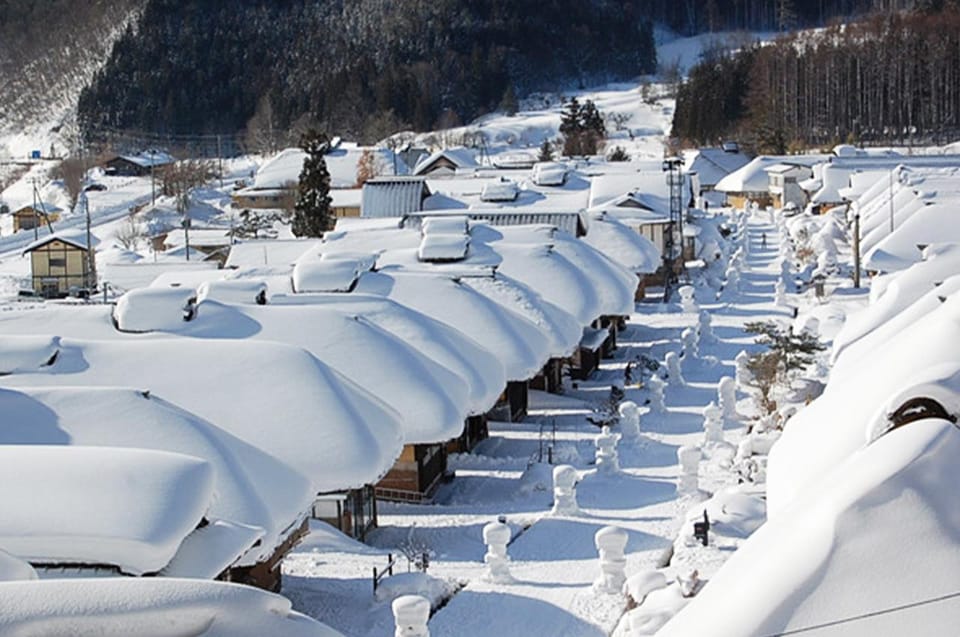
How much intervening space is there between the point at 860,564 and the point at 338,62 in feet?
389

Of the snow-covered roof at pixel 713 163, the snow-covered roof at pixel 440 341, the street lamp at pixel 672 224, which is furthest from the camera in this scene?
the snow-covered roof at pixel 713 163

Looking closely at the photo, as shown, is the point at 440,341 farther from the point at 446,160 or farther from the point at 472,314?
the point at 446,160

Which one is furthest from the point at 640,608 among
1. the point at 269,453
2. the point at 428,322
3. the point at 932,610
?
the point at 428,322

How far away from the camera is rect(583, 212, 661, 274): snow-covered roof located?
3241cm

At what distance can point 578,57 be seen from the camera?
131m

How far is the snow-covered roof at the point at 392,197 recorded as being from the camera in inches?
1604

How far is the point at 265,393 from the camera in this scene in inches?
551

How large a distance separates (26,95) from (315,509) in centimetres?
12454

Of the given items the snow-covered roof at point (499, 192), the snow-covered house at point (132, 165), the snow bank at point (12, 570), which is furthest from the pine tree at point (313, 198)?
the snow-covered house at point (132, 165)

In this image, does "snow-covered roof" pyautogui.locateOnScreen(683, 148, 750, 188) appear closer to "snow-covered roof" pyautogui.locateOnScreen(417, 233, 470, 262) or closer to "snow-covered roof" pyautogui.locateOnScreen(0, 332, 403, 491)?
"snow-covered roof" pyautogui.locateOnScreen(417, 233, 470, 262)

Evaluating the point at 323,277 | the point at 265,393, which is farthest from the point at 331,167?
the point at 265,393

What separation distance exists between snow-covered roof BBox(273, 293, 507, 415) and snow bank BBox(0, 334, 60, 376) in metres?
4.22

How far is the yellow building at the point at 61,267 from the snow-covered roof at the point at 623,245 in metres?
13.5

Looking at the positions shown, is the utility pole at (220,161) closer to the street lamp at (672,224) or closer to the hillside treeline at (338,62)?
the hillside treeline at (338,62)
